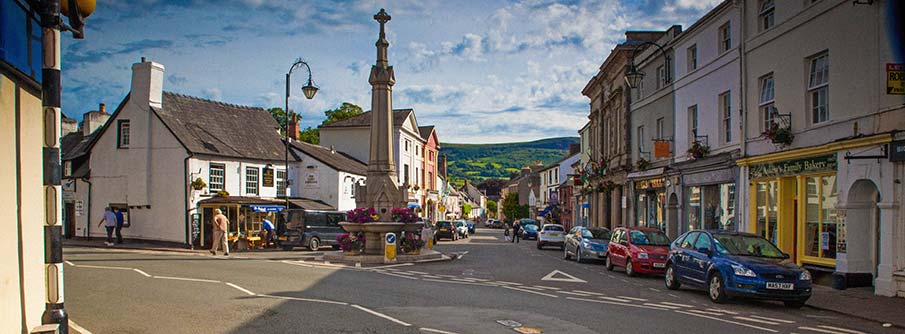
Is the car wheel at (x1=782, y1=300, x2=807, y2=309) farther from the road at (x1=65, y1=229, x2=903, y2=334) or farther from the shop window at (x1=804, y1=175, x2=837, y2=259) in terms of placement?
the shop window at (x1=804, y1=175, x2=837, y2=259)

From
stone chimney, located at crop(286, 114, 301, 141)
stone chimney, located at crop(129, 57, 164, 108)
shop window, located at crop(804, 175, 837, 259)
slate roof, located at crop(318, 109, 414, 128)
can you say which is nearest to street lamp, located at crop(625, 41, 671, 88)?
shop window, located at crop(804, 175, 837, 259)

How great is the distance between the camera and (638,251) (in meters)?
19.7

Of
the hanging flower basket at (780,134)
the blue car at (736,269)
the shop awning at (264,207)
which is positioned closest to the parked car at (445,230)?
the shop awning at (264,207)

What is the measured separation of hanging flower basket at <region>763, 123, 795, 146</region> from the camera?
1864cm

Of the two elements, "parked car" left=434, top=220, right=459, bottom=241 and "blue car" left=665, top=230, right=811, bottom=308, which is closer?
"blue car" left=665, top=230, right=811, bottom=308

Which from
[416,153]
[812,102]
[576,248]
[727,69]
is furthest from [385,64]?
[416,153]

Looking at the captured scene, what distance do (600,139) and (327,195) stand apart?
58.1 ft

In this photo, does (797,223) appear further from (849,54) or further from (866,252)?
(849,54)

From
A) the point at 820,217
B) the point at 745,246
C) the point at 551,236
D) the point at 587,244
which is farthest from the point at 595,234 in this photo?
the point at 745,246

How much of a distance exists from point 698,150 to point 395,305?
54.2 ft

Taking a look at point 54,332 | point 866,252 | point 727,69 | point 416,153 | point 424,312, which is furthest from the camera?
point 416,153

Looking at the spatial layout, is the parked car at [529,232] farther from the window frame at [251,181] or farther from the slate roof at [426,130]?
the window frame at [251,181]

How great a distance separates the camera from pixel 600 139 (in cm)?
4391

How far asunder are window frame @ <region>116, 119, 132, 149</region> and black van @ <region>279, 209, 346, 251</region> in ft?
33.7
